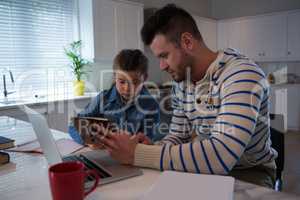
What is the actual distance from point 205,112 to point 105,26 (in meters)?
2.62

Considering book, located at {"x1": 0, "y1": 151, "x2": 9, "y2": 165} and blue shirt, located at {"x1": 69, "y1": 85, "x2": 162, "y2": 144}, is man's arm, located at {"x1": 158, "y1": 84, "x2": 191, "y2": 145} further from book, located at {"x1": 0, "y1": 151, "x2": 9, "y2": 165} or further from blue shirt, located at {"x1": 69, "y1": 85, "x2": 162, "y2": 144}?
book, located at {"x1": 0, "y1": 151, "x2": 9, "y2": 165}

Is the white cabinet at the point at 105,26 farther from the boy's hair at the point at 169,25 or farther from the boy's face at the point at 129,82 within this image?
the boy's hair at the point at 169,25

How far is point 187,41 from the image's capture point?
117cm

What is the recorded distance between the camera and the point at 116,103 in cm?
182

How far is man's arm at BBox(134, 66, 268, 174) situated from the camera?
0.86 m

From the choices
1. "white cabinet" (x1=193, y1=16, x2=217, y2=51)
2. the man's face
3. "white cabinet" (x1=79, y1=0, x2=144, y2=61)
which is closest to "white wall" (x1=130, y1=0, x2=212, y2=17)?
"white cabinet" (x1=193, y1=16, x2=217, y2=51)

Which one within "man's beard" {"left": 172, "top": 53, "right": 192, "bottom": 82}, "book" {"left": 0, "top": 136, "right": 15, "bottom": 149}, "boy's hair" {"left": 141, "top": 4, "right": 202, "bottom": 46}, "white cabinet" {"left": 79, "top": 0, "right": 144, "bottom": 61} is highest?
"white cabinet" {"left": 79, "top": 0, "right": 144, "bottom": 61}

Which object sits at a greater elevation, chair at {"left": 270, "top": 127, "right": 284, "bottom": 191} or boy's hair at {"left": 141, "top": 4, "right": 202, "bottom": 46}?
boy's hair at {"left": 141, "top": 4, "right": 202, "bottom": 46}

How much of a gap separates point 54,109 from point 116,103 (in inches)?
55.1

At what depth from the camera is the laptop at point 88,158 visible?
0.81 m

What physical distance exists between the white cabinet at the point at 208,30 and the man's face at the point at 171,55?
14.0 ft

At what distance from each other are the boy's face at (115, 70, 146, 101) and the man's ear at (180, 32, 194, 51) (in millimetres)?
567

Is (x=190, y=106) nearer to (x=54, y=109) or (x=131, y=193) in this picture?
(x=131, y=193)

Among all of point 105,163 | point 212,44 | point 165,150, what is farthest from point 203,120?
point 212,44
